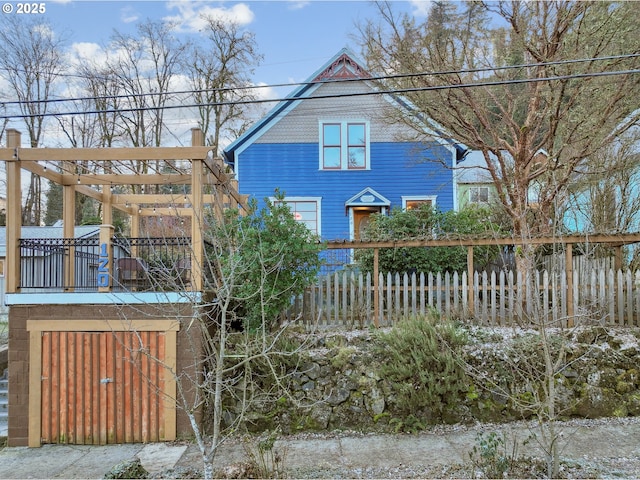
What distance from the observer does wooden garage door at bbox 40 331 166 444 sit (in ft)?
20.8

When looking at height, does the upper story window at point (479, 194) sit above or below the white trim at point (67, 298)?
above

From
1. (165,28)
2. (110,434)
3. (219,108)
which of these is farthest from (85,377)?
(165,28)

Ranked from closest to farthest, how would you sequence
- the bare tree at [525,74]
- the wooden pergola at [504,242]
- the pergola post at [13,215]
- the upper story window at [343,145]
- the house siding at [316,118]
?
the pergola post at [13,215], the wooden pergola at [504,242], the bare tree at [525,74], the house siding at [316,118], the upper story window at [343,145]

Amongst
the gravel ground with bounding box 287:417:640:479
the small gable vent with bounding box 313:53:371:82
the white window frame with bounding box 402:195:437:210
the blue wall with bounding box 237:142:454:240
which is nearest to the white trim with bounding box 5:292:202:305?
the gravel ground with bounding box 287:417:640:479

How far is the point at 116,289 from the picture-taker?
278 inches

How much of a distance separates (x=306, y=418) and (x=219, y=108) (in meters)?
18.3

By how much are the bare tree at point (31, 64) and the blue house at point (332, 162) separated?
824 centimetres

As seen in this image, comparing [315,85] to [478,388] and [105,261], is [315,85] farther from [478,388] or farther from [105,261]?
[478,388]

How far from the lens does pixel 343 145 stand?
47.8ft

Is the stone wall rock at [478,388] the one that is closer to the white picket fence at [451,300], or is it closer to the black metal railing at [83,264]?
the white picket fence at [451,300]

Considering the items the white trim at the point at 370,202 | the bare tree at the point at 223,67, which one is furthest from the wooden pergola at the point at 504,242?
the bare tree at the point at 223,67

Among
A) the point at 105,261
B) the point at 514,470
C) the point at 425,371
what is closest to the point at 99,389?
the point at 105,261

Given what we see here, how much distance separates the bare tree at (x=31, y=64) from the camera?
1630 centimetres

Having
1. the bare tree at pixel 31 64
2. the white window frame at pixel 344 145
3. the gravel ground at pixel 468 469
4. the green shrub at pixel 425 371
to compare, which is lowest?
the gravel ground at pixel 468 469
